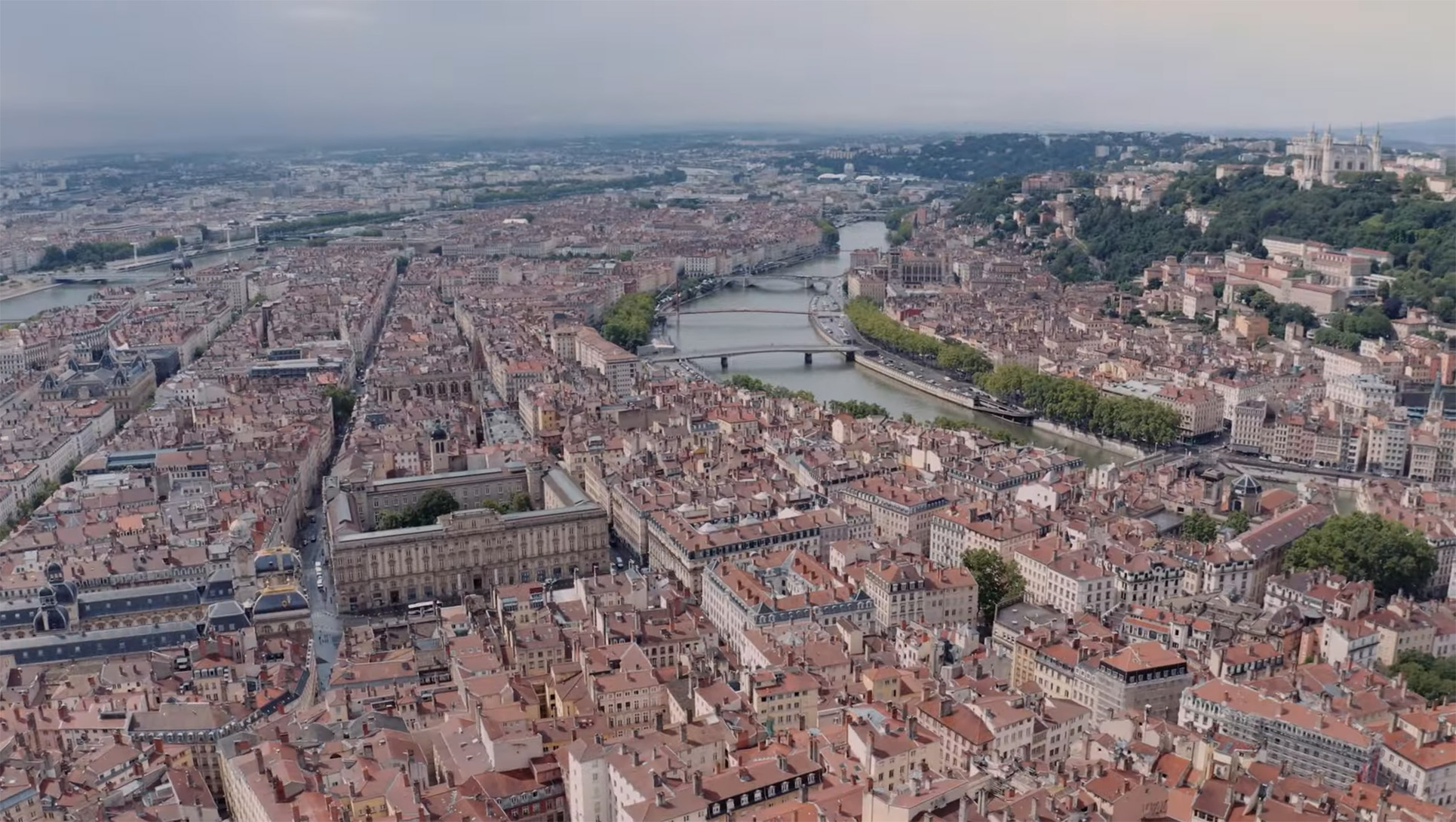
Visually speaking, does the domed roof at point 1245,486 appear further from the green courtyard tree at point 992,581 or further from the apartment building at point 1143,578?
the green courtyard tree at point 992,581

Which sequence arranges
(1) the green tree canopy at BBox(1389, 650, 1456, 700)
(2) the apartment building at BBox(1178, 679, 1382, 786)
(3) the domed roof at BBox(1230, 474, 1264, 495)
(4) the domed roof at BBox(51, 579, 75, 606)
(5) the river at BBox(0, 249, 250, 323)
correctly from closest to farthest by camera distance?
(2) the apartment building at BBox(1178, 679, 1382, 786), (1) the green tree canopy at BBox(1389, 650, 1456, 700), (4) the domed roof at BBox(51, 579, 75, 606), (3) the domed roof at BBox(1230, 474, 1264, 495), (5) the river at BBox(0, 249, 250, 323)

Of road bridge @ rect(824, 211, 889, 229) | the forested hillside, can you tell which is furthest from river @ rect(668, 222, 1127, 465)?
road bridge @ rect(824, 211, 889, 229)

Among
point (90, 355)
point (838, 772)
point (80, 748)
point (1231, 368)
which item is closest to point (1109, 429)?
point (1231, 368)

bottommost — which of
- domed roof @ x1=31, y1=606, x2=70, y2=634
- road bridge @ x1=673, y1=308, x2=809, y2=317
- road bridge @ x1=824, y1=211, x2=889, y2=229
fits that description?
road bridge @ x1=673, y1=308, x2=809, y2=317

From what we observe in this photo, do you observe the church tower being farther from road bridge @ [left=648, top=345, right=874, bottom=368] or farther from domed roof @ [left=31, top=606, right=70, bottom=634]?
road bridge @ [left=648, top=345, right=874, bottom=368]

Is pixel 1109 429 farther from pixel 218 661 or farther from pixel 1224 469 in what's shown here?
pixel 218 661

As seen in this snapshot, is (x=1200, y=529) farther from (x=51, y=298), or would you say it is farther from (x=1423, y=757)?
(x=51, y=298)
